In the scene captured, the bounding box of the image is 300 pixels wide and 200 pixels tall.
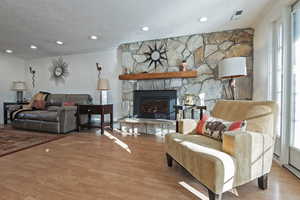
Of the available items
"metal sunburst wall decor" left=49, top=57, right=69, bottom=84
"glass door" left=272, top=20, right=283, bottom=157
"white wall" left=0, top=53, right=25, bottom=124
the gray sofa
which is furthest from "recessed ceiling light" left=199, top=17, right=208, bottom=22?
"white wall" left=0, top=53, right=25, bottom=124

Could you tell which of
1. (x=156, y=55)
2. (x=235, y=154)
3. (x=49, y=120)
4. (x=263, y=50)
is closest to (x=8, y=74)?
Answer: (x=49, y=120)

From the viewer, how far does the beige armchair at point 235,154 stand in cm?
117

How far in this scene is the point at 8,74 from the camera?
16.5ft

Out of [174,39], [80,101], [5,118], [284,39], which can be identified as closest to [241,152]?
[284,39]

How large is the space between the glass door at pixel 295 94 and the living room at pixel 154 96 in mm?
13

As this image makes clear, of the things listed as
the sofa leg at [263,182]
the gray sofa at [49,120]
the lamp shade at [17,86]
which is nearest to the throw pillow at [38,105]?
the gray sofa at [49,120]

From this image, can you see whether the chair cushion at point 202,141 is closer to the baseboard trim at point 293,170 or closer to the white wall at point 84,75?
the baseboard trim at point 293,170

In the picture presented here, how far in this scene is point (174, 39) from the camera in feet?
12.3

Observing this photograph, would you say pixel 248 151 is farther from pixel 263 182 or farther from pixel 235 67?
pixel 235 67

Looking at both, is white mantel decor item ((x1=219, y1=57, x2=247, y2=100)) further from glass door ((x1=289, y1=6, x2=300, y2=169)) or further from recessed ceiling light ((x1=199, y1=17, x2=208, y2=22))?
recessed ceiling light ((x1=199, y1=17, x2=208, y2=22))

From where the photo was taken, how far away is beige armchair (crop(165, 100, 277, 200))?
3.85ft

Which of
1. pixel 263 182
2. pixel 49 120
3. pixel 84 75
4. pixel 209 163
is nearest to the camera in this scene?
pixel 209 163

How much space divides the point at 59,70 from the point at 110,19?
3.30 meters

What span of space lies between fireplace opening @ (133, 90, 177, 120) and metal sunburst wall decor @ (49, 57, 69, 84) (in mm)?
2683
